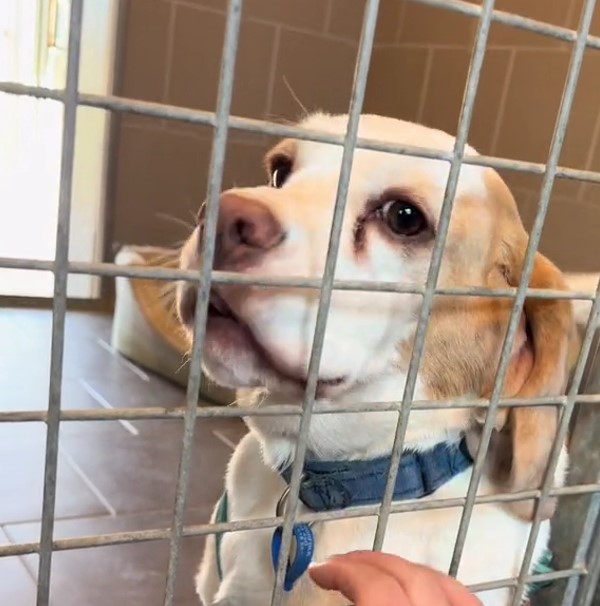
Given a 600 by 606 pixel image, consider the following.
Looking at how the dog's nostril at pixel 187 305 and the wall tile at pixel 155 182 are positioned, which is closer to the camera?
the dog's nostril at pixel 187 305

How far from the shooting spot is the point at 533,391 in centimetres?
81

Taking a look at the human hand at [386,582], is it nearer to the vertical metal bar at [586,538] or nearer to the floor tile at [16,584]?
the vertical metal bar at [586,538]

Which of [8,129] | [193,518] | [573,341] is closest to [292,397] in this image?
[573,341]

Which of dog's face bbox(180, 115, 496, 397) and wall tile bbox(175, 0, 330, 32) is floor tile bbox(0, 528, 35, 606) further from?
wall tile bbox(175, 0, 330, 32)

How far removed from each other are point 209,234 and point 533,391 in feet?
1.51

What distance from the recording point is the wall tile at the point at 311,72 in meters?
2.85

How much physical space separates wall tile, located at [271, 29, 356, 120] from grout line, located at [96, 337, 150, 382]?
3.36 feet

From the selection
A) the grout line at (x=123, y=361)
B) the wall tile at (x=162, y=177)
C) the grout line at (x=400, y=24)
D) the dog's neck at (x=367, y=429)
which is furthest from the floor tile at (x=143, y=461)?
the grout line at (x=400, y=24)

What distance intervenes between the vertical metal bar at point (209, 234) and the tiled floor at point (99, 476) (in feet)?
2.85

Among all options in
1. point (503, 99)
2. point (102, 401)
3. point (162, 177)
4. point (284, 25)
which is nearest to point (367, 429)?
point (102, 401)

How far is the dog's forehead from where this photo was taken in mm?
836

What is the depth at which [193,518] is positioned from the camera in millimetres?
1591

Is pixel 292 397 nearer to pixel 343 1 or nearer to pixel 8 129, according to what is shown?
pixel 8 129

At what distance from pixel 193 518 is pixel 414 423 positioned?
2.84 ft
